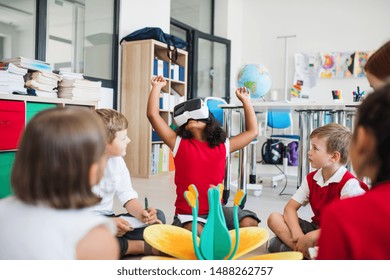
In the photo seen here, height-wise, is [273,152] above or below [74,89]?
below

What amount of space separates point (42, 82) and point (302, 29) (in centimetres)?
428

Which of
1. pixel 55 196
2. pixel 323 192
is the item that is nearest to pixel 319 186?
pixel 323 192

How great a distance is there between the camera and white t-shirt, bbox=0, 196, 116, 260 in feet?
2.05

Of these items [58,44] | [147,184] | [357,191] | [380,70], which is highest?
[58,44]

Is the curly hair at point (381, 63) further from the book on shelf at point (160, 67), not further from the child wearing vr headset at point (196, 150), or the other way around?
the book on shelf at point (160, 67)

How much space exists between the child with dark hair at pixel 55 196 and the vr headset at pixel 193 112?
1004mm

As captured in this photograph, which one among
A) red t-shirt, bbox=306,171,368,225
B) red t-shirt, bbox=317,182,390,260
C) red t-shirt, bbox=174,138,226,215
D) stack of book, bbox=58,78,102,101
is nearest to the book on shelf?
stack of book, bbox=58,78,102,101

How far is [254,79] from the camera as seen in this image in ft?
10.1

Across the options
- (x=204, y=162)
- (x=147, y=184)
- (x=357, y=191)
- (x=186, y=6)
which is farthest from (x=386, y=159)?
(x=186, y=6)

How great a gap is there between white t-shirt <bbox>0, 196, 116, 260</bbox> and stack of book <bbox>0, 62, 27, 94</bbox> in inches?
78.7

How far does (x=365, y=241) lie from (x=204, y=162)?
3.62 feet

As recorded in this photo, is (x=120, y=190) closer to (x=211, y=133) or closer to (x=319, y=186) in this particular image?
(x=211, y=133)

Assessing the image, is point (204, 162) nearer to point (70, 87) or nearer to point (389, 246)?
point (389, 246)
